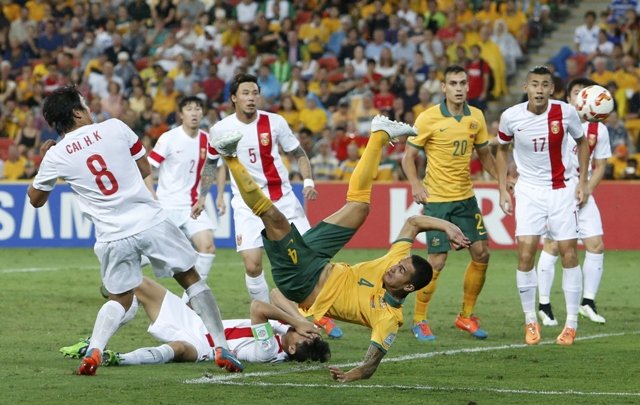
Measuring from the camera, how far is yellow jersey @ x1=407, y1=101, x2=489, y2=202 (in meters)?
12.3

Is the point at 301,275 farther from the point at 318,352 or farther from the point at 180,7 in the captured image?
the point at 180,7

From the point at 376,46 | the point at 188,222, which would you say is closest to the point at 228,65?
the point at 376,46

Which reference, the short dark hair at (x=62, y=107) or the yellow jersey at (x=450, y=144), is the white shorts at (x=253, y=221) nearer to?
the yellow jersey at (x=450, y=144)

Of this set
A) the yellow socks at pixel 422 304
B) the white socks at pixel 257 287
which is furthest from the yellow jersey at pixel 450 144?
the white socks at pixel 257 287

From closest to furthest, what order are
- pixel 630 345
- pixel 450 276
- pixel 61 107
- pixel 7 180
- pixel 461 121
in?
1. pixel 61 107
2. pixel 630 345
3. pixel 461 121
4. pixel 450 276
5. pixel 7 180

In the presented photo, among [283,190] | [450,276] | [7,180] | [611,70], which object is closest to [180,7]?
[7,180]

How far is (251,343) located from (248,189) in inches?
59.0

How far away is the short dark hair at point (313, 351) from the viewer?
10062 millimetres

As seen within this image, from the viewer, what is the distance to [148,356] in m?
10.1

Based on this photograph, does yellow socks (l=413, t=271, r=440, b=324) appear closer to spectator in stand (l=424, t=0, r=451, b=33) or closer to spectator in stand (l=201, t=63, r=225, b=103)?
spectator in stand (l=201, t=63, r=225, b=103)

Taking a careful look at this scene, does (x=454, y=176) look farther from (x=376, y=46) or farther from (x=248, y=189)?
(x=376, y=46)

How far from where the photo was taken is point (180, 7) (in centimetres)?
2838

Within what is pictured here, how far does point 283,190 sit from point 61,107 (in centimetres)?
351

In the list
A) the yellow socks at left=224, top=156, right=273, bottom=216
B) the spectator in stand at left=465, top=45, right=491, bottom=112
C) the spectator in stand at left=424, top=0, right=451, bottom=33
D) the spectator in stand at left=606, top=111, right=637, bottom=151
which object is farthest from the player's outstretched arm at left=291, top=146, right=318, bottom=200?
the spectator in stand at left=424, top=0, right=451, bottom=33
